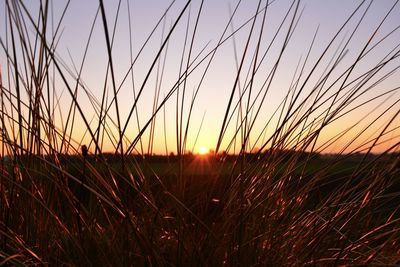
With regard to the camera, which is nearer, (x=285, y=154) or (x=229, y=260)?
(x=229, y=260)

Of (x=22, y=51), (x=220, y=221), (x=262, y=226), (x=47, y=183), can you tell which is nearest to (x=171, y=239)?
(x=220, y=221)

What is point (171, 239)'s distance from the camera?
1.18 m

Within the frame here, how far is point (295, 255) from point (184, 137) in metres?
0.46

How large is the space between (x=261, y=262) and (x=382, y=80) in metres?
0.63

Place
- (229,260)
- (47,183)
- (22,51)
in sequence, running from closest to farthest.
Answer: (229,260)
(22,51)
(47,183)

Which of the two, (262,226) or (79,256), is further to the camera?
(262,226)

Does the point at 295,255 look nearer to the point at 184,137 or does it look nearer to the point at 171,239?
the point at 171,239

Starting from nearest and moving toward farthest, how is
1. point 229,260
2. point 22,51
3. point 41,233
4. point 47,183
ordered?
point 229,260 < point 41,233 < point 22,51 < point 47,183

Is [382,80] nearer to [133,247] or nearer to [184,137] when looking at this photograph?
[184,137]

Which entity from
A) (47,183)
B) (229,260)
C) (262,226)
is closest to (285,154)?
(262,226)

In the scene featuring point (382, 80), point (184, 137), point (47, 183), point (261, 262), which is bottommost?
point (261, 262)

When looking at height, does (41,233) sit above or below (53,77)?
below

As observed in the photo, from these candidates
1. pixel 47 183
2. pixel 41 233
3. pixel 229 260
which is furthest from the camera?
pixel 47 183

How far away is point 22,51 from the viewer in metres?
1.27
